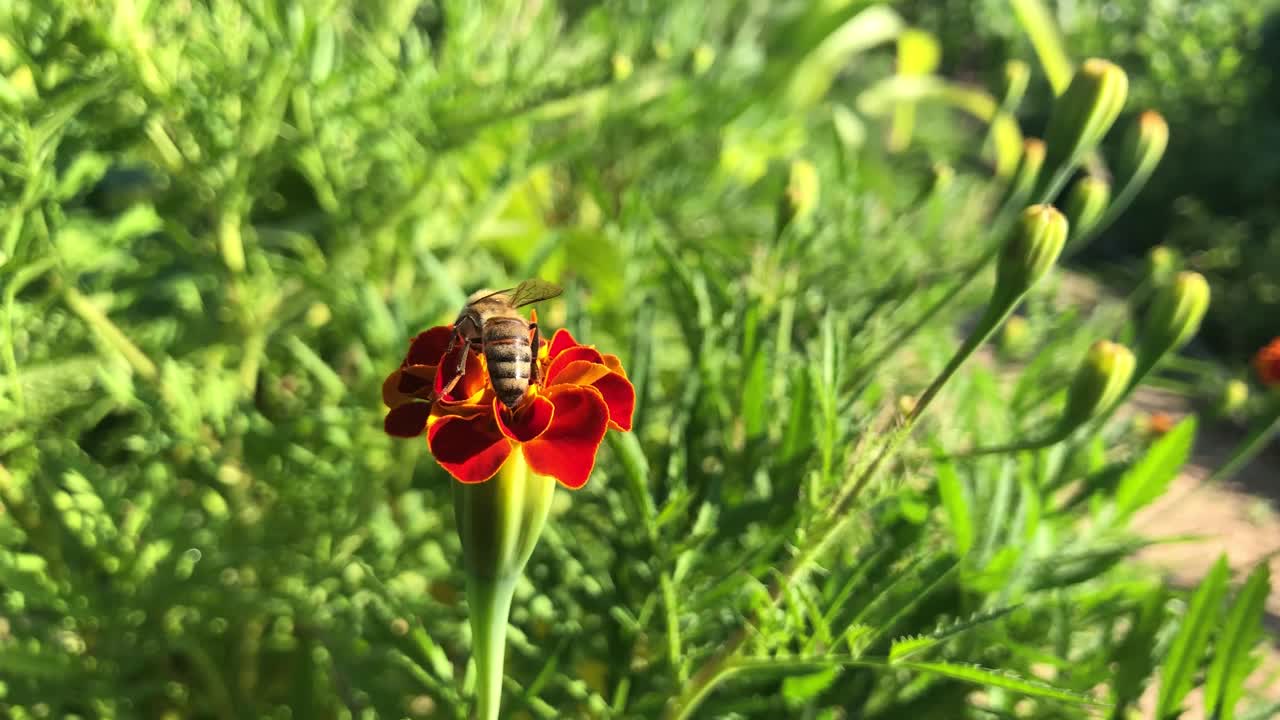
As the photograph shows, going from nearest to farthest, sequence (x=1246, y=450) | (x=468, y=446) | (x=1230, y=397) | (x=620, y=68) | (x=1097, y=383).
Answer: (x=468, y=446), (x=1097, y=383), (x=1246, y=450), (x=620, y=68), (x=1230, y=397)

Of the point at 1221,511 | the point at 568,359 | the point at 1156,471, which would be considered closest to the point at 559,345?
the point at 568,359

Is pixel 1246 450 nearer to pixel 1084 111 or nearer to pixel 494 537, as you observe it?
pixel 1084 111

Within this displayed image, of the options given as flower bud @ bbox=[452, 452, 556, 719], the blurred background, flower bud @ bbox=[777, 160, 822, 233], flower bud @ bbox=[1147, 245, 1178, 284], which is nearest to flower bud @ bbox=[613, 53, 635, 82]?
the blurred background

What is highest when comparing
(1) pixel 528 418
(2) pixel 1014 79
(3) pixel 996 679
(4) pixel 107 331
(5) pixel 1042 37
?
(5) pixel 1042 37

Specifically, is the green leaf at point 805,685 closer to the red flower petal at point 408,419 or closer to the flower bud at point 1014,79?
the red flower petal at point 408,419

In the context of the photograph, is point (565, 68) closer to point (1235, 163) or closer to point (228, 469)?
point (228, 469)

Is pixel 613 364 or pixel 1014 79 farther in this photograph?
pixel 1014 79
